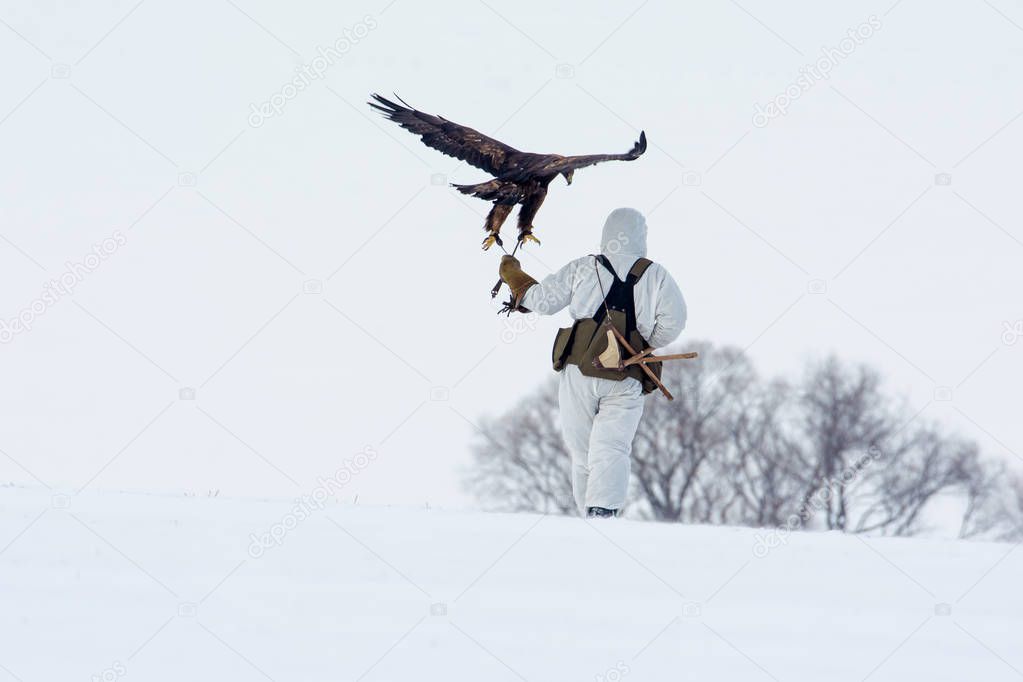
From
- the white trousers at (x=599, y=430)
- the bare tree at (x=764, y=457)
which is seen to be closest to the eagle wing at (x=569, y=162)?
the white trousers at (x=599, y=430)

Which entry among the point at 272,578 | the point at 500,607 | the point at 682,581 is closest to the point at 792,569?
the point at 682,581

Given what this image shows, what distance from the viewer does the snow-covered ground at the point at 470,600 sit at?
4.43 meters

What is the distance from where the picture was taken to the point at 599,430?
777cm

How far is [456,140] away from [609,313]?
51.8 inches

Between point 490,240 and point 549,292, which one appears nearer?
point 549,292

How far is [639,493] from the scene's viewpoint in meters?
33.6

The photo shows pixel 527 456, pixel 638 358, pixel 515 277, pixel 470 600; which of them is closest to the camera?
pixel 470 600

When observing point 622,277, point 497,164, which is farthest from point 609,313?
point 497,164

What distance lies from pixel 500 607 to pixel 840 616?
1.19 m

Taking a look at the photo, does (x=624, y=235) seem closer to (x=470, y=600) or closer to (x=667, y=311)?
(x=667, y=311)

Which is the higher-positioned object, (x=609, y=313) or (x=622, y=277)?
(x=622, y=277)

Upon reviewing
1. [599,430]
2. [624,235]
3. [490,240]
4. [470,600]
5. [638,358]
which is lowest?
[470,600]

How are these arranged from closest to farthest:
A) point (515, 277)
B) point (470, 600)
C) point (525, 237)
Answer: point (470, 600)
point (515, 277)
point (525, 237)

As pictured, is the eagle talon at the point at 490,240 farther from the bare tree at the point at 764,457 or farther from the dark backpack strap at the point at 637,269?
the bare tree at the point at 764,457
